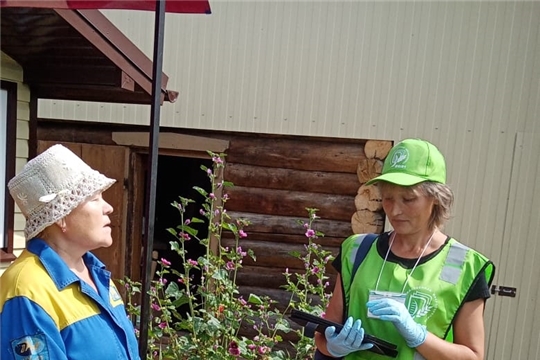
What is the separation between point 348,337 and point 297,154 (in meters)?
2.83

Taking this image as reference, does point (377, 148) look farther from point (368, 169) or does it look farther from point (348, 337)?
point (348, 337)

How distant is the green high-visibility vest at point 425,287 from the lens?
4.58ft

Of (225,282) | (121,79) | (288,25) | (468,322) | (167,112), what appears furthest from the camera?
(167,112)

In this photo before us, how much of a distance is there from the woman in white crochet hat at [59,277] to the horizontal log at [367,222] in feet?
9.26

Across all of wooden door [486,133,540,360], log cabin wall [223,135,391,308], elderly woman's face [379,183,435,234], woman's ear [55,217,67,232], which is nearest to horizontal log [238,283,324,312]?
log cabin wall [223,135,391,308]

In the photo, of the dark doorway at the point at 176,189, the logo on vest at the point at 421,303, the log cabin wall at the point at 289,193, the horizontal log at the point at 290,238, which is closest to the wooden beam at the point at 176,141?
the log cabin wall at the point at 289,193

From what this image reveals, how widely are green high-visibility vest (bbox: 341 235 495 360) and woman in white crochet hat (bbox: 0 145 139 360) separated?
76 centimetres

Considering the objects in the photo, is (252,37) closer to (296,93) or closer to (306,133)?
(296,93)

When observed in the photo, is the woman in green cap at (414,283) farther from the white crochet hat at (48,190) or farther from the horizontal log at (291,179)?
the horizontal log at (291,179)

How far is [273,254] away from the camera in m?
4.28

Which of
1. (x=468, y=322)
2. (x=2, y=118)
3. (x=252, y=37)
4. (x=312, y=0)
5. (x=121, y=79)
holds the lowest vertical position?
(x=468, y=322)

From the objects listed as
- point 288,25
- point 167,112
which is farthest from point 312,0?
point 167,112

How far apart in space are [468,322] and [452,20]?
3.04 metres

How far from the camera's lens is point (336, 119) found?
13.2 feet
